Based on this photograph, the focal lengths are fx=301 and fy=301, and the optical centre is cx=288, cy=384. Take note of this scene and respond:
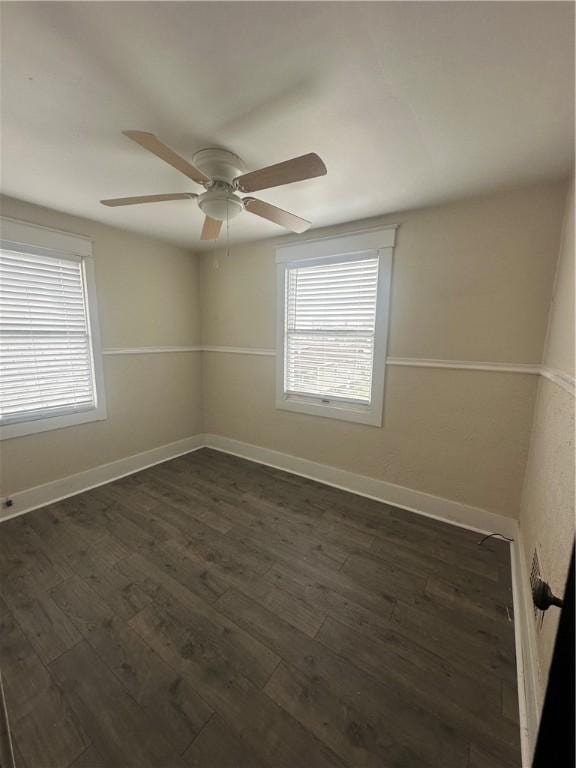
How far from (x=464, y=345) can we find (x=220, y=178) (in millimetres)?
1938

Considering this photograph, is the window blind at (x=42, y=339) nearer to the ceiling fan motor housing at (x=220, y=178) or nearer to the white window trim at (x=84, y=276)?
the white window trim at (x=84, y=276)

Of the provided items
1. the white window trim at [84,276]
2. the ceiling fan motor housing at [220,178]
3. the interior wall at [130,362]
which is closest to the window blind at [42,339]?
the white window trim at [84,276]

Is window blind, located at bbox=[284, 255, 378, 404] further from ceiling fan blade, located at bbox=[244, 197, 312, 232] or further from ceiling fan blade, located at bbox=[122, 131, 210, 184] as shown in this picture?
ceiling fan blade, located at bbox=[122, 131, 210, 184]

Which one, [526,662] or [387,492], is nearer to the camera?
[526,662]

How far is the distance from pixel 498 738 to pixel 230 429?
3045 mm

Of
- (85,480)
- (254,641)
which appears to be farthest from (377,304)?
(85,480)

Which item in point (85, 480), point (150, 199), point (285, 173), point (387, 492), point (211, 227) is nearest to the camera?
point (285, 173)

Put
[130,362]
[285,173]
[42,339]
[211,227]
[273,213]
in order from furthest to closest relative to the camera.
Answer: [130,362] → [42,339] → [211,227] → [273,213] → [285,173]

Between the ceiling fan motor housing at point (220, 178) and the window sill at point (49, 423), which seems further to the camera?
the window sill at point (49, 423)

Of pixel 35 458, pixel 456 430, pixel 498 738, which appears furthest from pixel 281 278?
pixel 498 738

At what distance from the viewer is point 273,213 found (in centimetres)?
178

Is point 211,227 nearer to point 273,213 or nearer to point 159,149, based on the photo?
point 273,213

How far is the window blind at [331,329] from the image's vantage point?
2.61 m

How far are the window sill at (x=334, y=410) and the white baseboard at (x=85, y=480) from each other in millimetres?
1411
